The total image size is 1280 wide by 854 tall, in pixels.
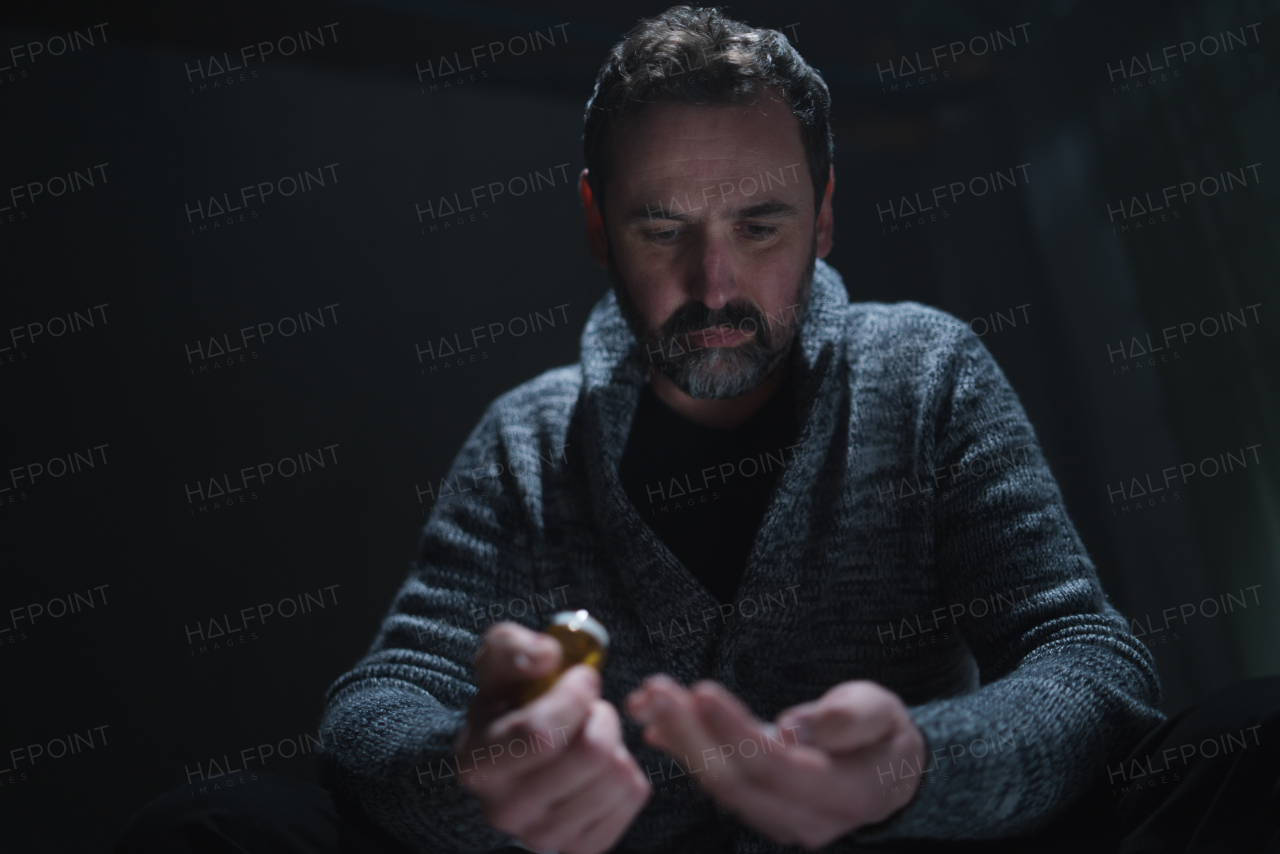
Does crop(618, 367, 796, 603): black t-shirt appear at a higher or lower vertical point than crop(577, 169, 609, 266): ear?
lower

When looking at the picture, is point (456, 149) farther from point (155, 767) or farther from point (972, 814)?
point (972, 814)

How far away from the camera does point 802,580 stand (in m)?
1.02

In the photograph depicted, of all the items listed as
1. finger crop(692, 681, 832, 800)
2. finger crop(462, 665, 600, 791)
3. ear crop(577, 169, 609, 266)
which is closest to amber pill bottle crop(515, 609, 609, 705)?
finger crop(462, 665, 600, 791)

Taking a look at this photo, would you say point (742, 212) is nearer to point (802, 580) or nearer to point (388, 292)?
point (802, 580)

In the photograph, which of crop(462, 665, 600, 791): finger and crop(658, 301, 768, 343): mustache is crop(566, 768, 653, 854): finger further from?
crop(658, 301, 768, 343): mustache

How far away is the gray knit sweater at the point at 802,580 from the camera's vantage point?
0.84m

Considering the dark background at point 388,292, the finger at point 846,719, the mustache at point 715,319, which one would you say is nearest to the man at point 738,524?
the mustache at point 715,319

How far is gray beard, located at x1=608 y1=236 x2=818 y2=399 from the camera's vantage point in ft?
3.35

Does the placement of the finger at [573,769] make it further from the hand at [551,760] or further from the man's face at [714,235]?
the man's face at [714,235]

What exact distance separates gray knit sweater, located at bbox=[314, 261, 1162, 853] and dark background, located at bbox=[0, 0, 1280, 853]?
2.16 feet

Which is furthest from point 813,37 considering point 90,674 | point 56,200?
point 90,674

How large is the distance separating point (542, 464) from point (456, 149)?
965 mm

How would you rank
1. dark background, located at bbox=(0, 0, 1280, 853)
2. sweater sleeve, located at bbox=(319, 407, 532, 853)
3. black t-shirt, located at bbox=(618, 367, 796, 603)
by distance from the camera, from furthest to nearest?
dark background, located at bbox=(0, 0, 1280, 853) < black t-shirt, located at bbox=(618, 367, 796, 603) < sweater sleeve, located at bbox=(319, 407, 532, 853)

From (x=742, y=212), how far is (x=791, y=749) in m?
0.63
